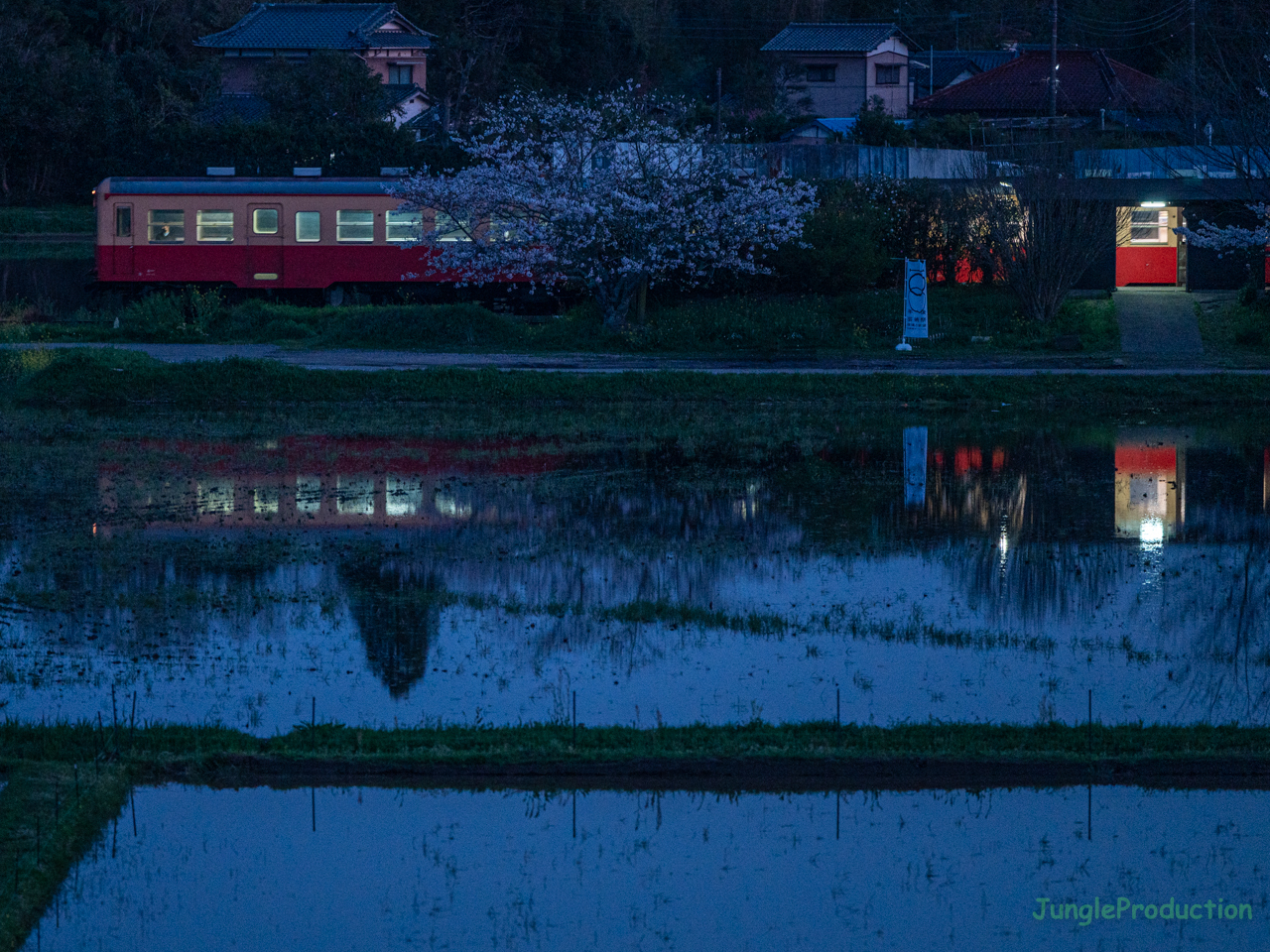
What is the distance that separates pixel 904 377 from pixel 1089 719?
15.0 metres

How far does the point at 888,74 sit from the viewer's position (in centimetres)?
6272

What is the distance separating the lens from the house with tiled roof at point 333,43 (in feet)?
193

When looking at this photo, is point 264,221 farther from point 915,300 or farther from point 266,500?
point 266,500

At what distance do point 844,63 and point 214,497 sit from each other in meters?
51.7

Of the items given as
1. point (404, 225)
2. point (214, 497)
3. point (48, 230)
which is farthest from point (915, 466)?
point (48, 230)

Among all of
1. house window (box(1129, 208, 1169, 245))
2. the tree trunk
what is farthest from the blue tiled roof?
the tree trunk

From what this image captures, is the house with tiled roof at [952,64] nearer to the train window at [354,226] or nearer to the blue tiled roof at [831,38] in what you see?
the blue tiled roof at [831,38]

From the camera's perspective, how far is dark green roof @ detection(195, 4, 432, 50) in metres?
58.9

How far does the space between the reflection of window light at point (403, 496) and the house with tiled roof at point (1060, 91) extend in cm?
4116

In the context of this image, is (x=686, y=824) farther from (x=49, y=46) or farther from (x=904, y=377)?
(x=49, y=46)

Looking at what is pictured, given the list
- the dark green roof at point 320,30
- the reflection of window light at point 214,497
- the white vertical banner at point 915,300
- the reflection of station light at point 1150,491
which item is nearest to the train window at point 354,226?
the white vertical banner at point 915,300

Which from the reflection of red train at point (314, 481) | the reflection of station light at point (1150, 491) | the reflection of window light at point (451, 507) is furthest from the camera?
the reflection of window light at point (451, 507)

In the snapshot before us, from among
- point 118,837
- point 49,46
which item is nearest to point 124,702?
point 118,837

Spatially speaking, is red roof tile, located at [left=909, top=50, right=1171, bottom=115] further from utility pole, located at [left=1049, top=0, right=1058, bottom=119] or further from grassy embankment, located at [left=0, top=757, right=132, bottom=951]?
grassy embankment, located at [left=0, top=757, right=132, bottom=951]
